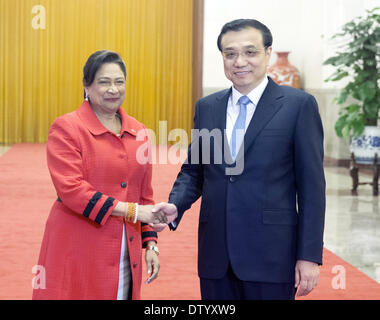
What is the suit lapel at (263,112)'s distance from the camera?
6.17ft

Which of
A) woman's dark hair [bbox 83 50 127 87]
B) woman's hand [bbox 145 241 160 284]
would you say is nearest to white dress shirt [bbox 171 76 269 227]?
woman's dark hair [bbox 83 50 127 87]

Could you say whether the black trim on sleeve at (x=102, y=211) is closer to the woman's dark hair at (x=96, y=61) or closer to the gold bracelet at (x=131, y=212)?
the gold bracelet at (x=131, y=212)

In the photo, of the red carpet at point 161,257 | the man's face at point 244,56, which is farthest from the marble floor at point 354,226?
the man's face at point 244,56

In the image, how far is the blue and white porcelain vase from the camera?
779 centimetres

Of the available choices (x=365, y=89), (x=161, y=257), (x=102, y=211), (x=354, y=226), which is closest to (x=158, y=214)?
(x=102, y=211)

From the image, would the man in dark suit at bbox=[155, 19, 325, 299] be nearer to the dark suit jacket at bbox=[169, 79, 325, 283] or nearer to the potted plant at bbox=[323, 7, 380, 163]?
the dark suit jacket at bbox=[169, 79, 325, 283]

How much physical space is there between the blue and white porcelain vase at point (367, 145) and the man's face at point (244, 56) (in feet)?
20.3

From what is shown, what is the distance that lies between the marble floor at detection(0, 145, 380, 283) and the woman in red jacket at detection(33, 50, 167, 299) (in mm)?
2485

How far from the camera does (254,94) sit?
6.43 feet

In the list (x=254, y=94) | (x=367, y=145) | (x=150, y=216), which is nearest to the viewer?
(x=254, y=94)

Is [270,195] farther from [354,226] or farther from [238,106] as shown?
[354,226]

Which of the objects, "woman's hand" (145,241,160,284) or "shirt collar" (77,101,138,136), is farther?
"woman's hand" (145,241,160,284)

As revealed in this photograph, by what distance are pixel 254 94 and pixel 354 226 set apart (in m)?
4.14
